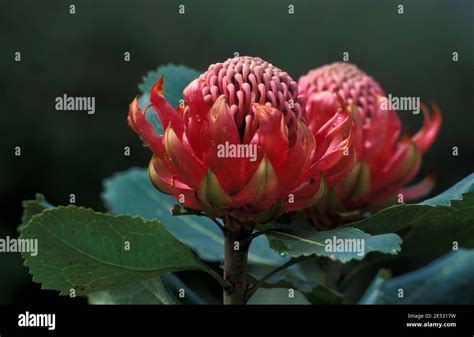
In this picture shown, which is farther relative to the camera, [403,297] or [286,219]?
[403,297]

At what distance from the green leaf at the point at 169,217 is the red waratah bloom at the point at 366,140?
248 mm

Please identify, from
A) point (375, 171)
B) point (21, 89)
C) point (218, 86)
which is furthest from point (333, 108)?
point (21, 89)

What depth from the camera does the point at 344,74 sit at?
2.28 m

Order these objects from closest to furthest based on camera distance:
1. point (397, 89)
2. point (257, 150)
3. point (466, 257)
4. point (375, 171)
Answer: point (257, 150), point (375, 171), point (466, 257), point (397, 89)

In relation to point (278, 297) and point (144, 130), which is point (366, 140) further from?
point (144, 130)

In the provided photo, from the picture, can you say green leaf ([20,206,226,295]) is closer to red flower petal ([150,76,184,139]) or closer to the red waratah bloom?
red flower petal ([150,76,184,139])

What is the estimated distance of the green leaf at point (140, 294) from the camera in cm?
197

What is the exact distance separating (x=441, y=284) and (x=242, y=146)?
911 millimetres

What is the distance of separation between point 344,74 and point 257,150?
0.74 m

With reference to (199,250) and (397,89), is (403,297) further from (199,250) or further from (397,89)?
(397,89)

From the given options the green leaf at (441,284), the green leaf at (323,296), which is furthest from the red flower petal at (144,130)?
the green leaf at (441,284)

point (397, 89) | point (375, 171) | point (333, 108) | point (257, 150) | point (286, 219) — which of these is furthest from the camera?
point (397, 89)

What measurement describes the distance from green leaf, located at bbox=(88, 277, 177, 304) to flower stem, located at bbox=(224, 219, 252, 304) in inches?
8.6

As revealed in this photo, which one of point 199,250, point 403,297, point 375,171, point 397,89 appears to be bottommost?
point 403,297
